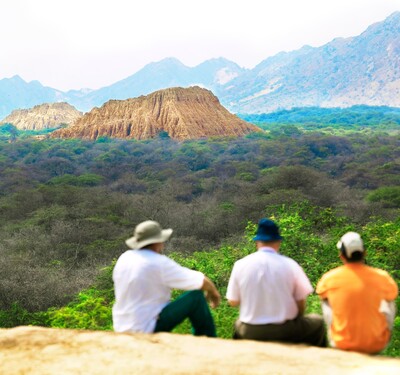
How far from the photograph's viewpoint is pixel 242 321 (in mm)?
3775

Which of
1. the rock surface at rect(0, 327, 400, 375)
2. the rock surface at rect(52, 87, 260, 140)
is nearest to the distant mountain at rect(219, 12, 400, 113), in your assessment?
the rock surface at rect(52, 87, 260, 140)

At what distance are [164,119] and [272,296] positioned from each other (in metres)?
52.3

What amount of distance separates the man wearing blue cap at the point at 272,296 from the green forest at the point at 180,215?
250cm

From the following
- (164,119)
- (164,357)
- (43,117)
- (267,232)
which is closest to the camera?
(164,357)

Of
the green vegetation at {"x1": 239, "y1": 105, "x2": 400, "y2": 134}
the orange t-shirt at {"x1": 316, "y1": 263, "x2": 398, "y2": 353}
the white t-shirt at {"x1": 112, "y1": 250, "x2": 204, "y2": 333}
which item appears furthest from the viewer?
the green vegetation at {"x1": 239, "y1": 105, "x2": 400, "y2": 134}

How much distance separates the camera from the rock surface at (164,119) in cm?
5397

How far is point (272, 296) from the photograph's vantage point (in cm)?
364

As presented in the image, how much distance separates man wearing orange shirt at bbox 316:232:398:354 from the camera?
3359 millimetres

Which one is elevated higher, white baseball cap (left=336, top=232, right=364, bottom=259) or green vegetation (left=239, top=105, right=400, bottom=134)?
green vegetation (left=239, top=105, right=400, bottom=134)

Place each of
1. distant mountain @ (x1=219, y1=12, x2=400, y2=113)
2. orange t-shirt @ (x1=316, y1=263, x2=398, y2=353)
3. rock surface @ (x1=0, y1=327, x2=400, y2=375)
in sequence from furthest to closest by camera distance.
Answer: distant mountain @ (x1=219, y1=12, x2=400, y2=113) → orange t-shirt @ (x1=316, y1=263, x2=398, y2=353) → rock surface @ (x1=0, y1=327, x2=400, y2=375)

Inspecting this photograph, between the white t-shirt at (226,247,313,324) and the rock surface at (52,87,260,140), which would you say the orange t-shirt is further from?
the rock surface at (52,87,260,140)

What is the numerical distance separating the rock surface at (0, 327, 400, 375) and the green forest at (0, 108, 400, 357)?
97.9 inches

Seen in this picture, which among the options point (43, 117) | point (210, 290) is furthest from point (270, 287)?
point (43, 117)

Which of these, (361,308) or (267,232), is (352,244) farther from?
(267,232)
